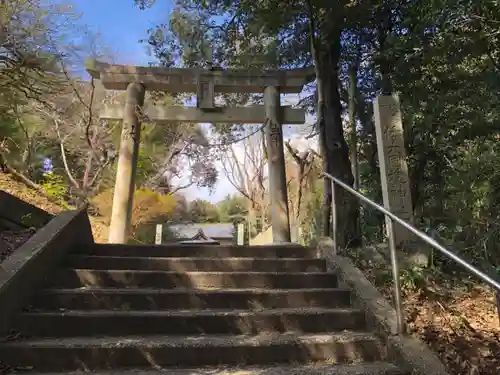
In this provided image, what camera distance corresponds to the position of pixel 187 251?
4180mm

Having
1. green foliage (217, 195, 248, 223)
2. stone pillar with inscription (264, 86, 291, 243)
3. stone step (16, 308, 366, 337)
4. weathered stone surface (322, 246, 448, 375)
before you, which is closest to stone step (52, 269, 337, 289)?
weathered stone surface (322, 246, 448, 375)

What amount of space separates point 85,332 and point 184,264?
116cm

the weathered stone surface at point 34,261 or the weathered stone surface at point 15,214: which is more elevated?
the weathered stone surface at point 15,214

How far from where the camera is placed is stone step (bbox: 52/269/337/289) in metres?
3.50

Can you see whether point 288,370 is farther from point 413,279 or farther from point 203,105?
point 203,105

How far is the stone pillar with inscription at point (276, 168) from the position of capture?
6516 millimetres

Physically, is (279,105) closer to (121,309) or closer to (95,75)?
(95,75)

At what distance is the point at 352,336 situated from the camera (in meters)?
2.88

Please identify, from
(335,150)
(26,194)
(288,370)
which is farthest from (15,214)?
(26,194)

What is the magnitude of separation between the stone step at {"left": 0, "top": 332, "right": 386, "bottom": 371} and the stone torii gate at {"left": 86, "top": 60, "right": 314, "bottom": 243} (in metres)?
3.90

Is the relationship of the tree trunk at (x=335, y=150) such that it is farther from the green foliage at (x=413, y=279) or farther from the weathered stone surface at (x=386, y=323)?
the green foliage at (x=413, y=279)

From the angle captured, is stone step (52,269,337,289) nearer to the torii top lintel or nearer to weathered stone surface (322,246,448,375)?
weathered stone surface (322,246,448,375)

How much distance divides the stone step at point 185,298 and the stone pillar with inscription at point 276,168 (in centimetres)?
305

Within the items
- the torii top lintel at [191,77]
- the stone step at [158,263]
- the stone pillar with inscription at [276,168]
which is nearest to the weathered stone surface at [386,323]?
A: the stone step at [158,263]
